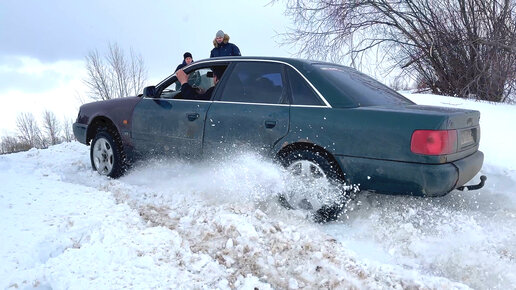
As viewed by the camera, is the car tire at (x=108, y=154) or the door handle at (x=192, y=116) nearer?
the door handle at (x=192, y=116)

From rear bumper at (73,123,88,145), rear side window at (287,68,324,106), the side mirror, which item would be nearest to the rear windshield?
rear side window at (287,68,324,106)

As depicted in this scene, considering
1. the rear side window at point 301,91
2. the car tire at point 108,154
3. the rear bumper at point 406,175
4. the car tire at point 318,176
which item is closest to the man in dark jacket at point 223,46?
the car tire at point 108,154

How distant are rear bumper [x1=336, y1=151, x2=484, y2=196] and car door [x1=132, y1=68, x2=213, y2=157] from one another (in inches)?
65.3

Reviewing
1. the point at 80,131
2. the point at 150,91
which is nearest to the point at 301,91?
the point at 150,91

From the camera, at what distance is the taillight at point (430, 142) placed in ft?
10.1

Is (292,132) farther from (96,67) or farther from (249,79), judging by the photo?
(96,67)

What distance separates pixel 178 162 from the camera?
452 centimetres

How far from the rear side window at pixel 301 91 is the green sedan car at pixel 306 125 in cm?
1

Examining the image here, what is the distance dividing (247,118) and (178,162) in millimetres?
1143

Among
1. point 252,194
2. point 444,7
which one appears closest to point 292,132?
point 252,194

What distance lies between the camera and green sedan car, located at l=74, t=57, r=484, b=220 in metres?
3.15

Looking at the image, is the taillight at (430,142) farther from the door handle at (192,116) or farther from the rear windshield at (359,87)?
the door handle at (192,116)

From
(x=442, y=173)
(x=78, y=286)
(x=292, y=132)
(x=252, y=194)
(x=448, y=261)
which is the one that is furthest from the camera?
(x=252, y=194)

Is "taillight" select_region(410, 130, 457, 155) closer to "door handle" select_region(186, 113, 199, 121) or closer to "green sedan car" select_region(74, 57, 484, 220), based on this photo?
"green sedan car" select_region(74, 57, 484, 220)
